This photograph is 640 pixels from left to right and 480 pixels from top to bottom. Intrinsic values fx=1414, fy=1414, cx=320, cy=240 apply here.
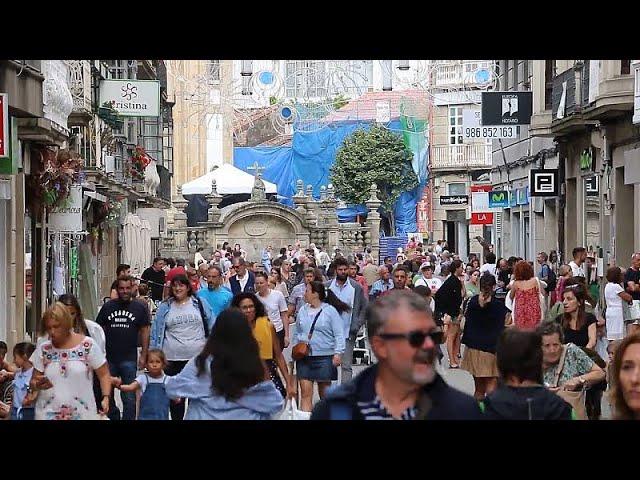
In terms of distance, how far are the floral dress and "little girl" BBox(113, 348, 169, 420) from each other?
146 centimetres

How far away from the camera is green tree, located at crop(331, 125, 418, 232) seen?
79438 millimetres

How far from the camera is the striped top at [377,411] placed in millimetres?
5039

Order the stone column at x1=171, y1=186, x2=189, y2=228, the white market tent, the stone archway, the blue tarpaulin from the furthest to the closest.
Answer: the blue tarpaulin < the stone column at x1=171, y1=186, x2=189, y2=228 < the white market tent < the stone archway

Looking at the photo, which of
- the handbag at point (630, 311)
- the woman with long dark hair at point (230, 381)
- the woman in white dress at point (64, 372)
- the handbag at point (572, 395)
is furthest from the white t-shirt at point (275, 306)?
the woman with long dark hair at point (230, 381)

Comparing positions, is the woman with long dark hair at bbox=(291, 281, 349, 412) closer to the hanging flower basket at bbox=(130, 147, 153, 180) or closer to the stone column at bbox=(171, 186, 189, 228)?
the hanging flower basket at bbox=(130, 147, 153, 180)

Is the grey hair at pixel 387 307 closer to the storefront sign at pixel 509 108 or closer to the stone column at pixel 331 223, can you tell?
the storefront sign at pixel 509 108

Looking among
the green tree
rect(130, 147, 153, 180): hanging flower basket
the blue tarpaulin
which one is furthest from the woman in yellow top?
the green tree

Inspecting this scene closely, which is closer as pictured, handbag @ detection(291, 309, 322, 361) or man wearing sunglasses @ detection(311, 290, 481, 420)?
man wearing sunglasses @ detection(311, 290, 481, 420)

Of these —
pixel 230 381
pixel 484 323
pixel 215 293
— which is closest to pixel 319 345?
pixel 484 323

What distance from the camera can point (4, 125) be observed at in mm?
16953

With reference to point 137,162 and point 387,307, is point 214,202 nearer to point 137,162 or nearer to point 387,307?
point 137,162

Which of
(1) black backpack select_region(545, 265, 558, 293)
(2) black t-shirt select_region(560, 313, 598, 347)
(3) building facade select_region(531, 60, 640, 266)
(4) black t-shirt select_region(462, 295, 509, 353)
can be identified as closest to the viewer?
(2) black t-shirt select_region(560, 313, 598, 347)

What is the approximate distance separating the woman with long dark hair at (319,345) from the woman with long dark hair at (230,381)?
6.11 metres
